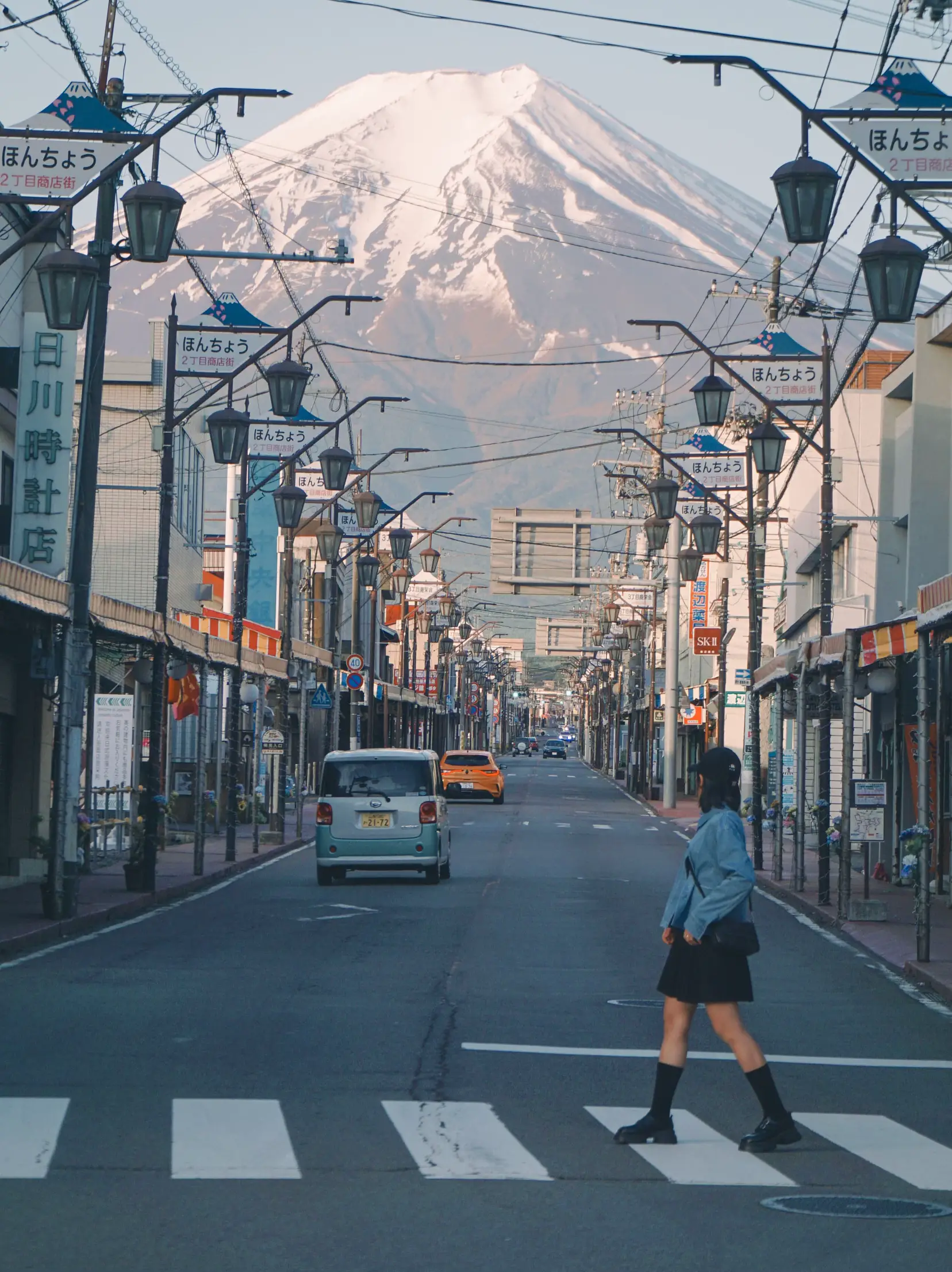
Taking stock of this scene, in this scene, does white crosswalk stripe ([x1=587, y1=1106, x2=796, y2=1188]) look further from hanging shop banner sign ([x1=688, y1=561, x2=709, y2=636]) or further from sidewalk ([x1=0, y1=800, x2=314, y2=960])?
hanging shop banner sign ([x1=688, y1=561, x2=709, y2=636])

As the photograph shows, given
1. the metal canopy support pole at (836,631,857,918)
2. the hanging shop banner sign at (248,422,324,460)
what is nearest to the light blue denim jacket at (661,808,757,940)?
the metal canopy support pole at (836,631,857,918)

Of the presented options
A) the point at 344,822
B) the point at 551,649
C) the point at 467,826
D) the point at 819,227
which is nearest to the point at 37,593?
the point at 344,822

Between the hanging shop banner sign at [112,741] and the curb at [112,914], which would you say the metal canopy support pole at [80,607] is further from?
the hanging shop banner sign at [112,741]

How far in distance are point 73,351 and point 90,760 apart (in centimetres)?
610

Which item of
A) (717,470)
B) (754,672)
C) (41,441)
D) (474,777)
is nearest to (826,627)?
(754,672)

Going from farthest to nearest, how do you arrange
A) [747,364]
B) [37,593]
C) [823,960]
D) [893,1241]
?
[747,364]
[37,593]
[823,960]
[893,1241]

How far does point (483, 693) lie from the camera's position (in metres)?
152

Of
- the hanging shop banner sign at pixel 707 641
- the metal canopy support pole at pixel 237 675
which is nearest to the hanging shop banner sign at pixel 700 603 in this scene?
the hanging shop banner sign at pixel 707 641

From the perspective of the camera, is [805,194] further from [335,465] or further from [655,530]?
[655,530]

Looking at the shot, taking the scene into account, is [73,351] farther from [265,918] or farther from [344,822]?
[265,918]

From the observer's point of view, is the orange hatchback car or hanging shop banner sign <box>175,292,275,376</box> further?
the orange hatchback car

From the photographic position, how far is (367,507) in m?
37.3

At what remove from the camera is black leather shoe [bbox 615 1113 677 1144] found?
8664 mm

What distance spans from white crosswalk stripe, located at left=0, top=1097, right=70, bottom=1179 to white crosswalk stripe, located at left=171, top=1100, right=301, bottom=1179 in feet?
1.80
